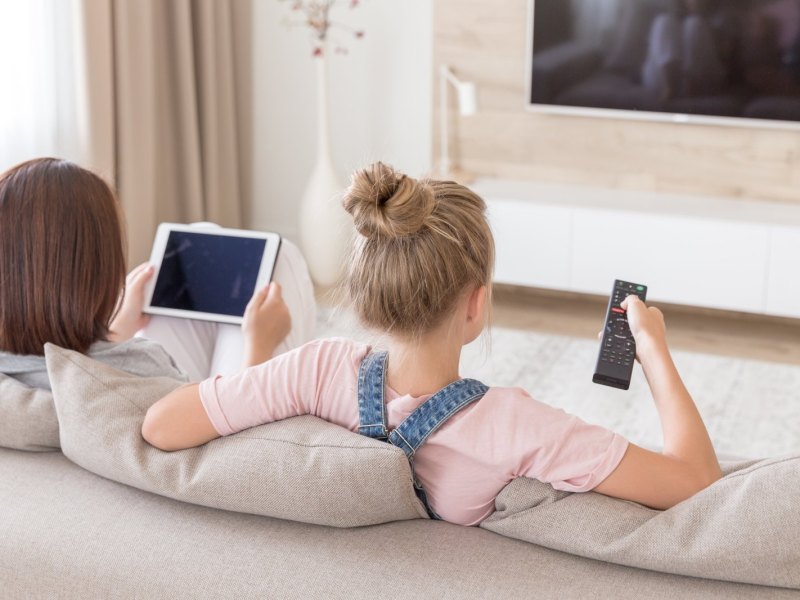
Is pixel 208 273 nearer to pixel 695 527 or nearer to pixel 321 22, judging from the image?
pixel 695 527

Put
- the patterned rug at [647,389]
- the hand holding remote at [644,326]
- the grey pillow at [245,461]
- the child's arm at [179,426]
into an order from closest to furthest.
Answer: the grey pillow at [245,461] < the child's arm at [179,426] < the hand holding remote at [644,326] < the patterned rug at [647,389]

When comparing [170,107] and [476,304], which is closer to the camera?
[476,304]

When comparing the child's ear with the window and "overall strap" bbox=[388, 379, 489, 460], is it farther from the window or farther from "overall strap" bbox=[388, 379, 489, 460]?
the window

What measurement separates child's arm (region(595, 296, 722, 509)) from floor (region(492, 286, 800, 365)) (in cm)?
249

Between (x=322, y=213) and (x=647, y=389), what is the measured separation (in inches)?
63.9

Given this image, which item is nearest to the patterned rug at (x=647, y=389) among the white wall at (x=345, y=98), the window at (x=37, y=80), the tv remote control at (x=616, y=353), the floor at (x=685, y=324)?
the floor at (x=685, y=324)

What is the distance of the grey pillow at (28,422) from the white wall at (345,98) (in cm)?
306

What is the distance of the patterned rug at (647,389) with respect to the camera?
118 inches

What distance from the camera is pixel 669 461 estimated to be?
4.00ft

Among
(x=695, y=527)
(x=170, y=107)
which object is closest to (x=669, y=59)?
(x=170, y=107)

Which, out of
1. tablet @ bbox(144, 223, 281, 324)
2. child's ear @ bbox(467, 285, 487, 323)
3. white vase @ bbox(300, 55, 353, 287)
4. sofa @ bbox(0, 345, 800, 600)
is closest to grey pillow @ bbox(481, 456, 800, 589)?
sofa @ bbox(0, 345, 800, 600)

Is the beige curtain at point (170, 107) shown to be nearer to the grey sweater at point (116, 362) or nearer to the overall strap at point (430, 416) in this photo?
the grey sweater at point (116, 362)

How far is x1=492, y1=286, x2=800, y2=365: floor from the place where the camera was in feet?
12.3

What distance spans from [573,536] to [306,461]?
0.31 metres
